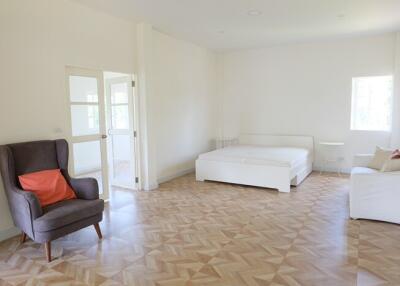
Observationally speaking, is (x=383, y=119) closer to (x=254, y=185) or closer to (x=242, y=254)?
(x=254, y=185)

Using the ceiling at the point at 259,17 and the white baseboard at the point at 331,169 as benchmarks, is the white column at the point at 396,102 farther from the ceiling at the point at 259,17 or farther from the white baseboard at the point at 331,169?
the white baseboard at the point at 331,169

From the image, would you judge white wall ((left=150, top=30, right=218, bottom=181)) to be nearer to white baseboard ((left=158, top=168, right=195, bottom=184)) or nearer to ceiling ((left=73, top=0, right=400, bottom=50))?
white baseboard ((left=158, top=168, right=195, bottom=184))

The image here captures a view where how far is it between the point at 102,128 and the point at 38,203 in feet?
5.97

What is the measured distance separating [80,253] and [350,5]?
4555 mm

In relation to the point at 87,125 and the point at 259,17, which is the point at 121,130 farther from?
the point at 259,17

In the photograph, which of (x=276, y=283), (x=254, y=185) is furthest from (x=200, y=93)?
(x=276, y=283)

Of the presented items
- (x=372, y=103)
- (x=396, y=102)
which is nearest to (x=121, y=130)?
(x=372, y=103)

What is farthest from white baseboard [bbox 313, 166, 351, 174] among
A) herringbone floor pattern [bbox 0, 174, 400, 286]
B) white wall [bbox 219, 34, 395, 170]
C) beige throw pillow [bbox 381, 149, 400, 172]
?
beige throw pillow [bbox 381, 149, 400, 172]

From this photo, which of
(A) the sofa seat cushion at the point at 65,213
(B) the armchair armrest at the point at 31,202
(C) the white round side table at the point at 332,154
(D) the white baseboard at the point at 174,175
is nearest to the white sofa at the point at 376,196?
(C) the white round side table at the point at 332,154

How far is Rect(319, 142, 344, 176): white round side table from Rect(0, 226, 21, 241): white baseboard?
5522mm

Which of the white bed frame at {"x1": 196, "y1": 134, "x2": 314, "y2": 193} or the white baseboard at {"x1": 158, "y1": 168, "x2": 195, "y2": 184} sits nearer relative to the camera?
the white bed frame at {"x1": 196, "y1": 134, "x2": 314, "y2": 193}

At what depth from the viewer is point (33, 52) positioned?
3.49m

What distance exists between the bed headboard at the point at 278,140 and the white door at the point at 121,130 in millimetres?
3067

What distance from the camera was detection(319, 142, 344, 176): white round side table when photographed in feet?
20.5
